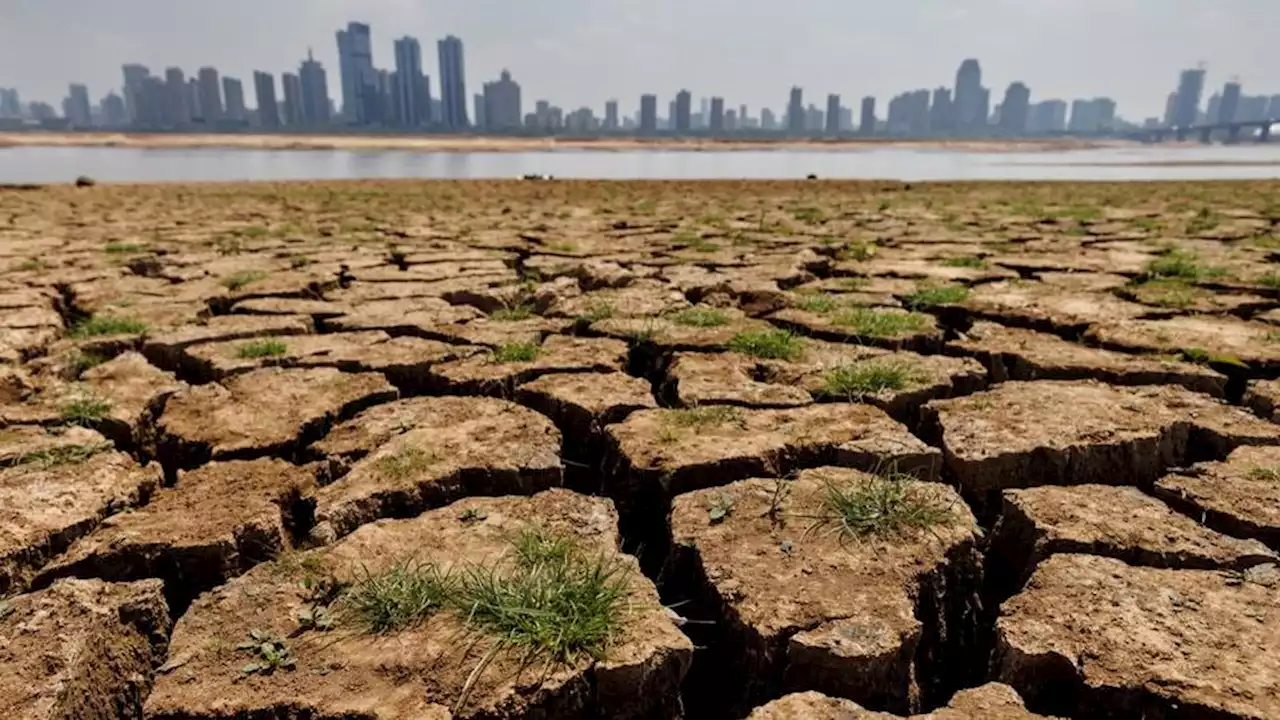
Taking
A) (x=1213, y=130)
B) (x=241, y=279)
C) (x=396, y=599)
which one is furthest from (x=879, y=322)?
(x=1213, y=130)

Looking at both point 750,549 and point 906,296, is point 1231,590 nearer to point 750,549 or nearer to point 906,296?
point 750,549

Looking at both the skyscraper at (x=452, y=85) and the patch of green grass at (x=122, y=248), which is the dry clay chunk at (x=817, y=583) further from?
the skyscraper at (x=452, y=85)

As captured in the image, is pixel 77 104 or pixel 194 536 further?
pixel 77 104

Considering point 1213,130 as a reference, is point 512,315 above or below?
below

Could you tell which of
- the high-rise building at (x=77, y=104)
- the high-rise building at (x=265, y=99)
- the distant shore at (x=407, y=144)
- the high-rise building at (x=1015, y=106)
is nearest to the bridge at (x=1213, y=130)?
the distant shore at (x=407, y=144)

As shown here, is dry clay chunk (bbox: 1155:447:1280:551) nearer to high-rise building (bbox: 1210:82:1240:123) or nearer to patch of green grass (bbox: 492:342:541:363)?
patch of green grass (bbox: 492:342:541:363)

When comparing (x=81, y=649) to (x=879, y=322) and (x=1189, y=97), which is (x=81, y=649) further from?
(x=1189, y=97)
